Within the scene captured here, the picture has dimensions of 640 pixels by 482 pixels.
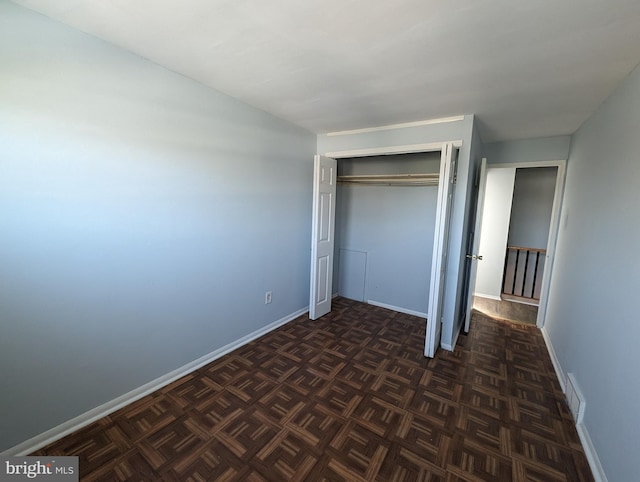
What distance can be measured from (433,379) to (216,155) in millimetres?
2673

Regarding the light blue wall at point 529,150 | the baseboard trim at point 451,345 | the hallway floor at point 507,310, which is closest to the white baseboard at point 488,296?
the hallway floor at point 507,310

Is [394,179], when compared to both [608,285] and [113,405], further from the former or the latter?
[113,405]

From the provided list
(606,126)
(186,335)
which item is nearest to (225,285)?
(186,335)

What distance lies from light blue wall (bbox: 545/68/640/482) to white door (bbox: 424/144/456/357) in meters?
1.01

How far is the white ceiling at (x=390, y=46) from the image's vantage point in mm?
1217

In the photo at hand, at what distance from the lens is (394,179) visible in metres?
3.62

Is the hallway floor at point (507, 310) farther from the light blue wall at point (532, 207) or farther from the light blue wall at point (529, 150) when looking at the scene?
the light blue wall at point (529, 150)

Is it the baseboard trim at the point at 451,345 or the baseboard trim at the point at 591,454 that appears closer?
the baseboard trim at the point at 591,454

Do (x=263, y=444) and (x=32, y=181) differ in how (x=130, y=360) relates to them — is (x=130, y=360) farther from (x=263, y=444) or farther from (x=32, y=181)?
(x=32, y=181)

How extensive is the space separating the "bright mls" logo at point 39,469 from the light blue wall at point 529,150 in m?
4.79

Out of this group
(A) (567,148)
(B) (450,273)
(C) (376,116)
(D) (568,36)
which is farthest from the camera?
(A) (567,148)

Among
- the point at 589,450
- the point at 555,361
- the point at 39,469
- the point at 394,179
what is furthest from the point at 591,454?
the point at 39,469

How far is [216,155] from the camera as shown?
7.55 feet

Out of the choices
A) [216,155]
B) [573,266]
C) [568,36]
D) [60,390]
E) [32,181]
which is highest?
[568,36]
